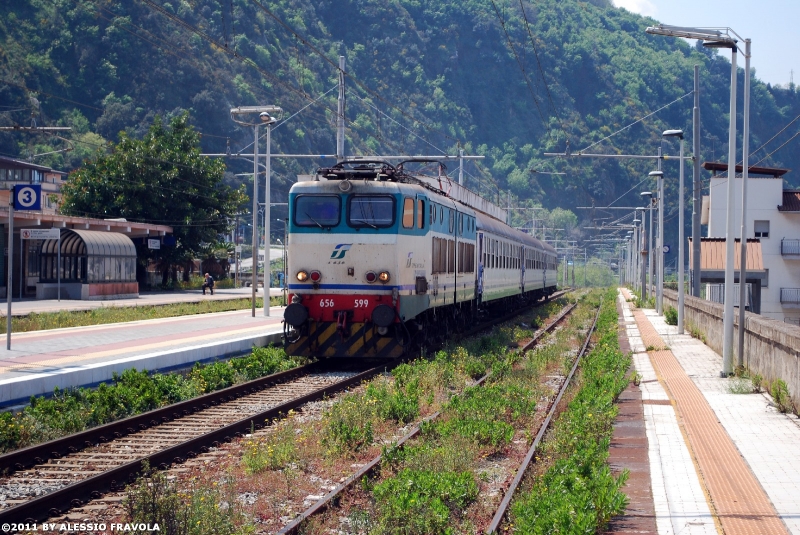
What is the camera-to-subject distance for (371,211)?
16750mm

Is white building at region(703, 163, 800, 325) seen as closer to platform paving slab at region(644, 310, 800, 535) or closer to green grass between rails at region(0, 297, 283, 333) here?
green grass between rails at region(0, 297, 283, 333)

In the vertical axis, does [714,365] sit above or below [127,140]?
below

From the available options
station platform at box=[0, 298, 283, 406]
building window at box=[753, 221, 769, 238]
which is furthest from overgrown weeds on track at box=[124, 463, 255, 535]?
building window at box=[753, 221, 769, 238]

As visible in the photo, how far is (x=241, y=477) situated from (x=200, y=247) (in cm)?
5009

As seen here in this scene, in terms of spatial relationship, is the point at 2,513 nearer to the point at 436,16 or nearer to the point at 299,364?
the point at 299,364

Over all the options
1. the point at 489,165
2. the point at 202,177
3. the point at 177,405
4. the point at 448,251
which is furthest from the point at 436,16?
the point at 177,405

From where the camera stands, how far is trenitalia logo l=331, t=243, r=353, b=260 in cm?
1667

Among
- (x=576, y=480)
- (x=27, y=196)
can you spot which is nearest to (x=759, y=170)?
(x=27, y=196)

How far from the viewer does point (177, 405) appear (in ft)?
39.8

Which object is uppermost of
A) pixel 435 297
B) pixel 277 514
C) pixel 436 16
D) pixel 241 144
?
pixel 436 16

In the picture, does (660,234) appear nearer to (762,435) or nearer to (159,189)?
(762,435)

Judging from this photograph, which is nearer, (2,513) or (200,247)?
(2,513)

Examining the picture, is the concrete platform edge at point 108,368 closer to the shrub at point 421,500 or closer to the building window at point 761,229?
the shrub at point 421,500

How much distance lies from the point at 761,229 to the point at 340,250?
157 ft
